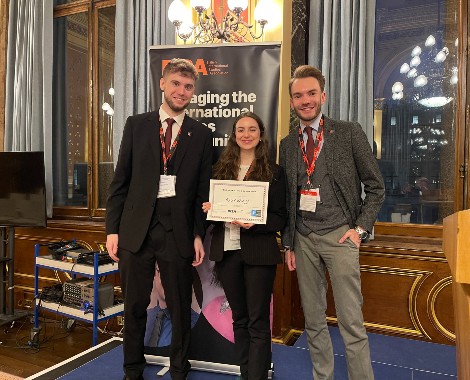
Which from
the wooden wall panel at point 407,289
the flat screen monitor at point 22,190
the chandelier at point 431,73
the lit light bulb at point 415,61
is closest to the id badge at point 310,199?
the wooden wall panel at point 407,289

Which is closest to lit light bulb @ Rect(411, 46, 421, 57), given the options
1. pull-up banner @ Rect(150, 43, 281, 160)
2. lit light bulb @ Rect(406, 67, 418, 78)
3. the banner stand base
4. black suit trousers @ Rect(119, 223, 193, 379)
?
lit light bulb @ Rect(406, 67, 418, 78)

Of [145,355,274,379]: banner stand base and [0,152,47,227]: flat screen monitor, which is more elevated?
[0,152,47,227]: flat screen monitor

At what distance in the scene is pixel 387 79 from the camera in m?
3.33

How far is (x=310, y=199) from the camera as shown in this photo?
197 cm

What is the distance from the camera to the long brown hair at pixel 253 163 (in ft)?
6.84

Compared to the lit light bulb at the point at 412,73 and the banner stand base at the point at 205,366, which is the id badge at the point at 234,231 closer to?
the banner stand base at the point at 205,366

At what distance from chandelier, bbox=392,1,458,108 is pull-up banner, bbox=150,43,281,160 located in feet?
4.28

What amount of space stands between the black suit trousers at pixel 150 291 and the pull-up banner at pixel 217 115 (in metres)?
0.30

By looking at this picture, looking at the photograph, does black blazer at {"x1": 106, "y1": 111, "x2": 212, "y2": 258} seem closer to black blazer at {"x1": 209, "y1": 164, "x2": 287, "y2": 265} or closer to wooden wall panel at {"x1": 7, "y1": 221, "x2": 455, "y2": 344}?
black blazer at {"x1": 209, "y1": 164, "x2": 287, "y2": 265}

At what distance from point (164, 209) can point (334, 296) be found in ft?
3.02

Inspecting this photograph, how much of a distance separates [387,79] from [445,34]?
1.61 feet

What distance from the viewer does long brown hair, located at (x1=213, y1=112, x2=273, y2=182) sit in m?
2.09

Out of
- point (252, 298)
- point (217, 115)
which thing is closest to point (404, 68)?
point (217, 115)

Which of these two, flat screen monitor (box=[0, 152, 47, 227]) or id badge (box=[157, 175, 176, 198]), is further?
flat screen monitor (box=[0, 152, 47, 227])
